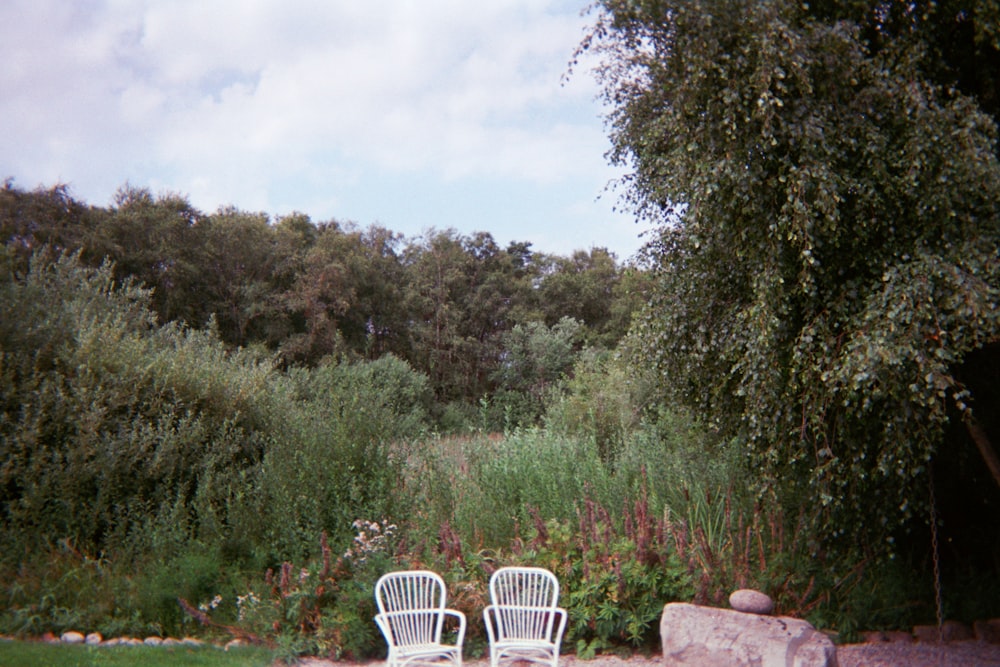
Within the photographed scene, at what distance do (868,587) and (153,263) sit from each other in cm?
1775

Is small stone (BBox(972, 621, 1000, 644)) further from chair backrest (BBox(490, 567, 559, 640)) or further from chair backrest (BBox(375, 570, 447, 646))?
chair backrest (BBox(375, 570, 447, 646))

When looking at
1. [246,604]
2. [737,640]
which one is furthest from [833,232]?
[246,604]

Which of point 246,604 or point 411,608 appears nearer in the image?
point 411,608

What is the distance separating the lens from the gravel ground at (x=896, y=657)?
472 cm

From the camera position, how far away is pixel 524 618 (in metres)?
4.66

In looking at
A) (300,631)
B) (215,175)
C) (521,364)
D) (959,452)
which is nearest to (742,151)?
(959,452)

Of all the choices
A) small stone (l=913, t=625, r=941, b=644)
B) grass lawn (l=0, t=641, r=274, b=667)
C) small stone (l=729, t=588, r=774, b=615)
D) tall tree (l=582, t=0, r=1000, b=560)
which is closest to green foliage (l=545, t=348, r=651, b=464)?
small stone (l=913, t=625, r=941, b=644)

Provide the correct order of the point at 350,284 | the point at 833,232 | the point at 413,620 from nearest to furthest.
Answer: the point at 833,232 < the point at 413,620 < the point at 350,284

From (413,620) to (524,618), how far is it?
757 millimetres

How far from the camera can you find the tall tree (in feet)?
12.2

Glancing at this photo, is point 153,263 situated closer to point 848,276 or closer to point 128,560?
point 128,560

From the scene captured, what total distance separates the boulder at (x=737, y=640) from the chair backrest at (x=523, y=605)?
2.64 feet

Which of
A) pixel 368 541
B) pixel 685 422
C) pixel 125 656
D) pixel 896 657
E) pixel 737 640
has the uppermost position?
pixel 685 422

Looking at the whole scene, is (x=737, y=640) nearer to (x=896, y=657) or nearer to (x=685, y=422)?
(x=896, y=657)
